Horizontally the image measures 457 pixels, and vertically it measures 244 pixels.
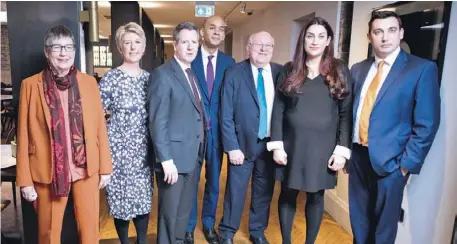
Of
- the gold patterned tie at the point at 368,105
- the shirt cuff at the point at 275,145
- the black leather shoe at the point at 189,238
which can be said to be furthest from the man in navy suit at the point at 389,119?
the black leather shoe at the point at 189,238

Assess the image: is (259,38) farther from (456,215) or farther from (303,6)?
(303,6)

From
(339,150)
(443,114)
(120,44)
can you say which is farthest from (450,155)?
(120,44)

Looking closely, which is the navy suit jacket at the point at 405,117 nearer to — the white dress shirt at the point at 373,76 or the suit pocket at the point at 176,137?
the white dress shirt at the point at 373,76

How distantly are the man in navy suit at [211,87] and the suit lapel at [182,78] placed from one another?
42cm

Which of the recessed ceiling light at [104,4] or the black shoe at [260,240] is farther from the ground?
the recessed ceiling light at [104,4]

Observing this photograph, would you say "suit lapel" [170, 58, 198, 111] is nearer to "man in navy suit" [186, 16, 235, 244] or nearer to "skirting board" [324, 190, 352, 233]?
"man in navy suit" [186, 16, 235, 244]

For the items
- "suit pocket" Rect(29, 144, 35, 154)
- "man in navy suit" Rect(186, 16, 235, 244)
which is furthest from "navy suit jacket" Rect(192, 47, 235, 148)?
"suit pocket" Rect(29, 144, 35, 154)

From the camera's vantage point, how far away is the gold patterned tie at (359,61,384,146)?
1949 mm

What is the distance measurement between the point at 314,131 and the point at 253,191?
73 cm

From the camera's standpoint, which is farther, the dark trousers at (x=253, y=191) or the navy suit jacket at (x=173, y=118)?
the dark trousers at (x=253, y=191)


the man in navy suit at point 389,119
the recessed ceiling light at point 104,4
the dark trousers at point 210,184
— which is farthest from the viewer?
the recessed ceiling light at point 104,4

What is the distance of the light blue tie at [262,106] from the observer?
2.35m

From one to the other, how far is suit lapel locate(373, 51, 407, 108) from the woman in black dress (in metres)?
0.20

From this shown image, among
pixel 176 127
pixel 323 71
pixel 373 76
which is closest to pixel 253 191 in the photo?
pixel 176 127
